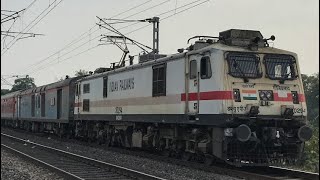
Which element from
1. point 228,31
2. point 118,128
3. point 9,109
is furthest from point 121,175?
point 9,109

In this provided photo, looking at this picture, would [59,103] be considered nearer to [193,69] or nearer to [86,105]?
[86,105]

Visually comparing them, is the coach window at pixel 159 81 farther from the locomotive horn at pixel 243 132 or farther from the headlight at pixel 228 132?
the locomotive horn at pixel 243 132

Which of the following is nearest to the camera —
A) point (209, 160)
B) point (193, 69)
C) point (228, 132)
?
point (228, 132)

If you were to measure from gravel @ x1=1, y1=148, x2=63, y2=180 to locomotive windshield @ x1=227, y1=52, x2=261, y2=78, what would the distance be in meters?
5.42

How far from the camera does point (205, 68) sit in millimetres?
13211

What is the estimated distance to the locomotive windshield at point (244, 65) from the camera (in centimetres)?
1288

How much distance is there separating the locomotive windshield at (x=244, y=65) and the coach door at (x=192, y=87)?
3.58 feet

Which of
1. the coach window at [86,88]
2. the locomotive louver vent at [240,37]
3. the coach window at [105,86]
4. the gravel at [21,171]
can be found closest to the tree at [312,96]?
the coach window at [86,88]

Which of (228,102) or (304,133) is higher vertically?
(228,102)

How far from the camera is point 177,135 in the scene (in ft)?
48.9

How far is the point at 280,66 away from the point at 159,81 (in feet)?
13.6

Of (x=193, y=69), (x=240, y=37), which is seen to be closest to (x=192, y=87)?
(x=193, y=69)

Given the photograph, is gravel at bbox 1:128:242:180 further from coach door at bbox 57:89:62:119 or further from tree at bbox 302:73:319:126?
tree at bbox 302:73:319:126

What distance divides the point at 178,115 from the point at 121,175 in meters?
2.88
